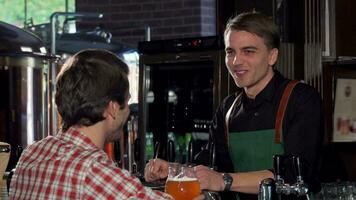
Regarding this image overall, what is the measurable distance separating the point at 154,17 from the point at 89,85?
5.84m

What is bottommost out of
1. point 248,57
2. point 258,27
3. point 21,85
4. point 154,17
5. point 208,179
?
point 208,179

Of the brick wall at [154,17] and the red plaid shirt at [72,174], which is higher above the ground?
the brick wall at [154,17]

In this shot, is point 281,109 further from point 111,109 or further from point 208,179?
point 111,109

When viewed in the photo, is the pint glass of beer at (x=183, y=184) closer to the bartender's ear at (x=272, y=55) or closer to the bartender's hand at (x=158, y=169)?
the bartender's hand at (x=158, y=169)

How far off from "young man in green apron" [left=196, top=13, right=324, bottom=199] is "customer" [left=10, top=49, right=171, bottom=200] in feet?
2.30

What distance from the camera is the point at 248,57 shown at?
285 cm

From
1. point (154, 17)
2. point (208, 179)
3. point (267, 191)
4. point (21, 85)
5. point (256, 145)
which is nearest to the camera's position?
point (267, 191)

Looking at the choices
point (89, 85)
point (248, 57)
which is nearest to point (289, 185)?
point (89, 85)

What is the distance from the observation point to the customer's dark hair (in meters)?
2.83

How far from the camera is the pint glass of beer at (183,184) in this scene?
2.19 metres

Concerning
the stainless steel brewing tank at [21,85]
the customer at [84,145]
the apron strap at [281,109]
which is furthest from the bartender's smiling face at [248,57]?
the stainless steel brewing tank at [21,85]

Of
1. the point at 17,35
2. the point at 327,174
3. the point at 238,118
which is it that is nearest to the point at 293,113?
the point at 238,118

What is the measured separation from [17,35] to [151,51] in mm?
2050

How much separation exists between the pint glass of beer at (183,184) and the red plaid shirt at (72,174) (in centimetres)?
32
